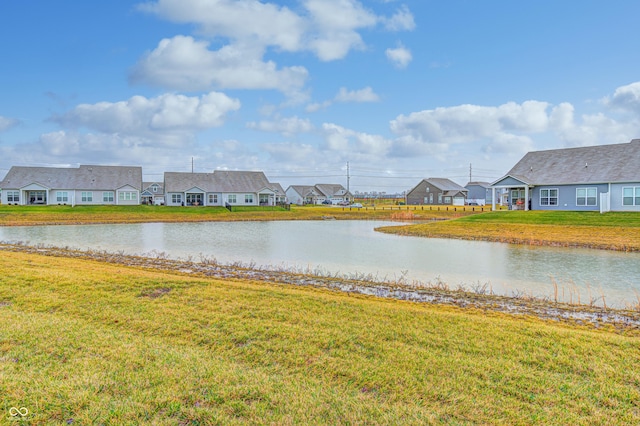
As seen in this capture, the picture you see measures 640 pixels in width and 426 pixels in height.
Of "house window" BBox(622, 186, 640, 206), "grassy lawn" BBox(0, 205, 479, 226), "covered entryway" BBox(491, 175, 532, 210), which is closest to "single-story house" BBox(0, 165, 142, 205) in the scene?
"grassy lawn" BBox(0, 205, 479, 226)

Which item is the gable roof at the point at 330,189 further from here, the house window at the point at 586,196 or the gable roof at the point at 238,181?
the house window at the point at 586,196

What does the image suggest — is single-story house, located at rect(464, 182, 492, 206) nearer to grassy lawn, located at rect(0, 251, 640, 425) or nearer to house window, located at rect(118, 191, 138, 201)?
house window, located at rect(118, 191, 138, 201)

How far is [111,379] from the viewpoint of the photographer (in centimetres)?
410

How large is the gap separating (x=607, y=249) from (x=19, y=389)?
74.1 ft

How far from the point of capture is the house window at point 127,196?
56.9 metres

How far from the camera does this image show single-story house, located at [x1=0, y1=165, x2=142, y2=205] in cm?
5356

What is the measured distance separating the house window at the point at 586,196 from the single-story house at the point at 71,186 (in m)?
54.2

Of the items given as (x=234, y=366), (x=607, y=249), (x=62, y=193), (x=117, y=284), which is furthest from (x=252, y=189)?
(x=234, y=366)

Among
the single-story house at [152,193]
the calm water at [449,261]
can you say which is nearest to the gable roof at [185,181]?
the single-story house at [152,193]

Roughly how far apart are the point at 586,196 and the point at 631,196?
291 centimetres

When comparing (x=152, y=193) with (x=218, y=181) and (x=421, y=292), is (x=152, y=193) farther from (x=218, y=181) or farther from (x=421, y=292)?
(x=421, y=292)

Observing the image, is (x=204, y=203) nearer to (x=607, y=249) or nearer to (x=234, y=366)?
(x=607, y=249)

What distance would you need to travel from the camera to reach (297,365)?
4.59 m

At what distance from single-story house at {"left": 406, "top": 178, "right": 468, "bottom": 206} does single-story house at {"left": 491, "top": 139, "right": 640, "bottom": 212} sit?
38.2 meters
